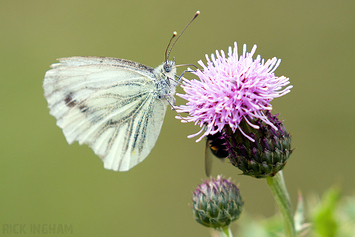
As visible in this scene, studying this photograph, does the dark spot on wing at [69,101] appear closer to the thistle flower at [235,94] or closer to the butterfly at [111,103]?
the butterfly at [111,103]

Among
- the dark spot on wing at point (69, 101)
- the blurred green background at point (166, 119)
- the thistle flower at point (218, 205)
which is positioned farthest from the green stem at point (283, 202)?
the blurred green background at point (166, 119)

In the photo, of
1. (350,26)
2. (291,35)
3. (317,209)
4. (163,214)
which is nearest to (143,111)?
(317,209)

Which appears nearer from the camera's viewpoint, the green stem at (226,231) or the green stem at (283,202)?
the green stem at (283,202)

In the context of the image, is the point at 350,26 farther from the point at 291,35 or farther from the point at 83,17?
the point at 83,17

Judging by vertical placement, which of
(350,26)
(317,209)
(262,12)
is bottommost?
(317,209)

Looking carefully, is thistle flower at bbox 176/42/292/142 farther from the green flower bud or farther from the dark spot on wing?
the dark spot on wing

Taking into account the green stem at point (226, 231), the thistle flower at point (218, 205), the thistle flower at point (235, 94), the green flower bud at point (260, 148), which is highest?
the thistle flower at point (235, 94)

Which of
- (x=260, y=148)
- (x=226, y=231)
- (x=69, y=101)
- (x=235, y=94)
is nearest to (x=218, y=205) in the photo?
(x=226, y=231)
